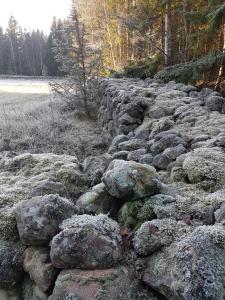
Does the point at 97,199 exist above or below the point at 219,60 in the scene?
below

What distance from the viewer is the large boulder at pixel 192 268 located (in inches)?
69.9

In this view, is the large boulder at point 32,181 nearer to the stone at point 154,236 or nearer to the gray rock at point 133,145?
the gray rock at point 133,145

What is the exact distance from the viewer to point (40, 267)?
2400mm

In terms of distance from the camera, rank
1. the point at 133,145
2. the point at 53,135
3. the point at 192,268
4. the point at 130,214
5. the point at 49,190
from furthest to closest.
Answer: the point at 53,135 → the point at 133,145 → the point at 49,190 → the point at 130,214 → the point at 192,268

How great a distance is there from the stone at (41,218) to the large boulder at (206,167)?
1276mm

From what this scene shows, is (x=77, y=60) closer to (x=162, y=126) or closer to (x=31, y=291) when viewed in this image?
(x=162, y=126)

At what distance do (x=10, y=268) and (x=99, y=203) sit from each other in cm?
92

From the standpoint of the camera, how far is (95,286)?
6.88 ft

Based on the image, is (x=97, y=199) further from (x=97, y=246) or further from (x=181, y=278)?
(x=181, y=278)

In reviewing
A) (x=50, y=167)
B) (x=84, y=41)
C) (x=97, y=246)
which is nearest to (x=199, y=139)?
(x=50, y=167)

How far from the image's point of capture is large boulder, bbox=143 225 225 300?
5.82 ft

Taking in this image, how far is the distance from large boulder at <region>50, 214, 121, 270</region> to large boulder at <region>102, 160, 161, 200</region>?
45 cm

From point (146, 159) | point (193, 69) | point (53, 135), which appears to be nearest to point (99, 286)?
point (146, 159)

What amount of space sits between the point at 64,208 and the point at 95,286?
2.55 ft
